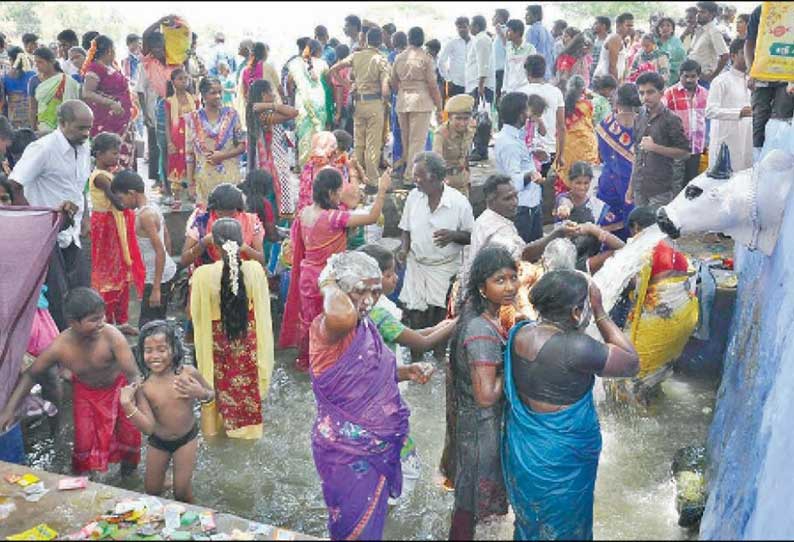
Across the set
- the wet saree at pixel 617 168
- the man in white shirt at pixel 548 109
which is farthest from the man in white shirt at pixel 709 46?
the wet saree at pixel 617 168

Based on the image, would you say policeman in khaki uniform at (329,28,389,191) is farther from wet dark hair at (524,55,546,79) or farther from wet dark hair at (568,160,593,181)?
wet dark hair at (568,160,593,181)

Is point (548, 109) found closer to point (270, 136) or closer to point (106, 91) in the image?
point (270, 136)

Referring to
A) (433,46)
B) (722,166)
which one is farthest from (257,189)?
(433,46)

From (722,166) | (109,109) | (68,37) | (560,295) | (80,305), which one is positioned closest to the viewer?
(560,295)

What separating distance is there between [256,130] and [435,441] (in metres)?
4.44

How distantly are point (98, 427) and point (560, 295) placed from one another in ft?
9.22

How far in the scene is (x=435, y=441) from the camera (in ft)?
16.7

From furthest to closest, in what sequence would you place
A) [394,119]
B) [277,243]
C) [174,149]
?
[394,119]
[174,149]
[277,243]

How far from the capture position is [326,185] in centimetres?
539

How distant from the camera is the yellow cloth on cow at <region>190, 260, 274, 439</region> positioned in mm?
4781

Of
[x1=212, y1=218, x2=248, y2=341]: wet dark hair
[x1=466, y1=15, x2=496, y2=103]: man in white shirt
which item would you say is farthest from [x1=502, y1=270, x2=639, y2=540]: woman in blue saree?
[x1=466, y1=15, x2=496, y2=103]: man in white shirt

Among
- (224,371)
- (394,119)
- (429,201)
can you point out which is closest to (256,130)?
(394,119)

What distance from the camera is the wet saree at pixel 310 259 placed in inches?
215

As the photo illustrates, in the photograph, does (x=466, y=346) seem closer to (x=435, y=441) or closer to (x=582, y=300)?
(x=582, y=300)
